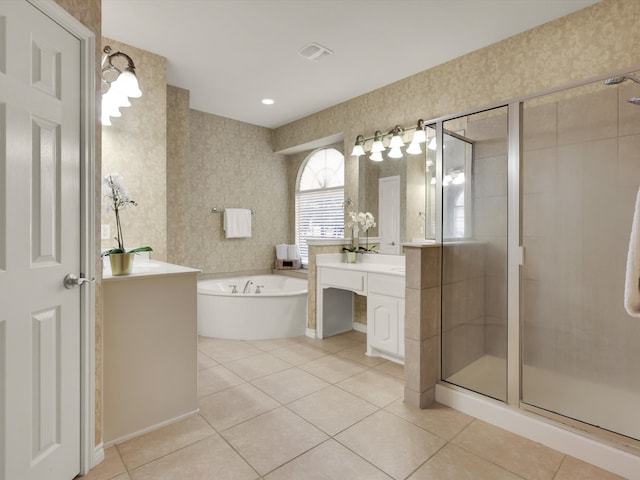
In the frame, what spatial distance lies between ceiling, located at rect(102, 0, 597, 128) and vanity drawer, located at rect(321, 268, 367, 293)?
1986 millimetres

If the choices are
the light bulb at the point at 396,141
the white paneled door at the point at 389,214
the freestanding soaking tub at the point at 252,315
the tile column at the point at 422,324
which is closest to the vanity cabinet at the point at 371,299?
the white paneled door at the point at 389,214

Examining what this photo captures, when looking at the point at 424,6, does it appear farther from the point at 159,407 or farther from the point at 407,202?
the point at 159,407

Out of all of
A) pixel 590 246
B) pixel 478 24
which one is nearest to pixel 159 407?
pixel 590 246

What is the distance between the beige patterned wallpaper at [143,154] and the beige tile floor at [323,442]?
1.38 metres

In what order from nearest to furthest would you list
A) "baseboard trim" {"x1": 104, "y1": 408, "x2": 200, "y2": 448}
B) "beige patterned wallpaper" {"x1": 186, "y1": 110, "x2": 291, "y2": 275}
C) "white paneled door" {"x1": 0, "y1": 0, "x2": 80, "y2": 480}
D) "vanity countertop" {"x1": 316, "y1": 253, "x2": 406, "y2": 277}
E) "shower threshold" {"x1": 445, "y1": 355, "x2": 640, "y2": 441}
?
"white paneled door" {"x1": 0, "y1": 0, "x2": 80, "y2": 480} < "shower threshold" {"x1": 445, "y1": 355, "x2": 640, "y2": 441} < "baseboard trim" {"x1": 104, "y1": 408, "x2": 200, "y2": 448} < "vanity countertop" {"x1": 316, "y1": 253, "x2": 406, "y2": 277} < "beige patterned wallpaper" {"x1": 186, "y1": 110, "x2": 291, "y2": 275}

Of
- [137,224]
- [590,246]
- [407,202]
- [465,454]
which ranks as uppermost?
[407,202]

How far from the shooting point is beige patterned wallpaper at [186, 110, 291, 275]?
4590 mm

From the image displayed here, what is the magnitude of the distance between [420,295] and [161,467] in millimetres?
1704

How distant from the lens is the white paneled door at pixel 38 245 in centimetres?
124

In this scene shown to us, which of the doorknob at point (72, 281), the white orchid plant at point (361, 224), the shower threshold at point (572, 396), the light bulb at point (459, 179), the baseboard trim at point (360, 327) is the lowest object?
the baseboard trim at point (360, 327)

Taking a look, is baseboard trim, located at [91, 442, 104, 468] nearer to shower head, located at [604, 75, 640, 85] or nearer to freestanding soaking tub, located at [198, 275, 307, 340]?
freestanding soaking tub, located at [198, 275, 307, 340]

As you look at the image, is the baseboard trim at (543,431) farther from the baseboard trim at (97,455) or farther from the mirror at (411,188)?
the baseboard trim at (97,455)

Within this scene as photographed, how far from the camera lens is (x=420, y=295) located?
221 cm

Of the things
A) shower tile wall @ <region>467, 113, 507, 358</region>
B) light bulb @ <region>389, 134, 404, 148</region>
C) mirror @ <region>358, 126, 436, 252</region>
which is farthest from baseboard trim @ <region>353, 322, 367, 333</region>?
light bulb @ <region>389, 134, 404, 148</region>
